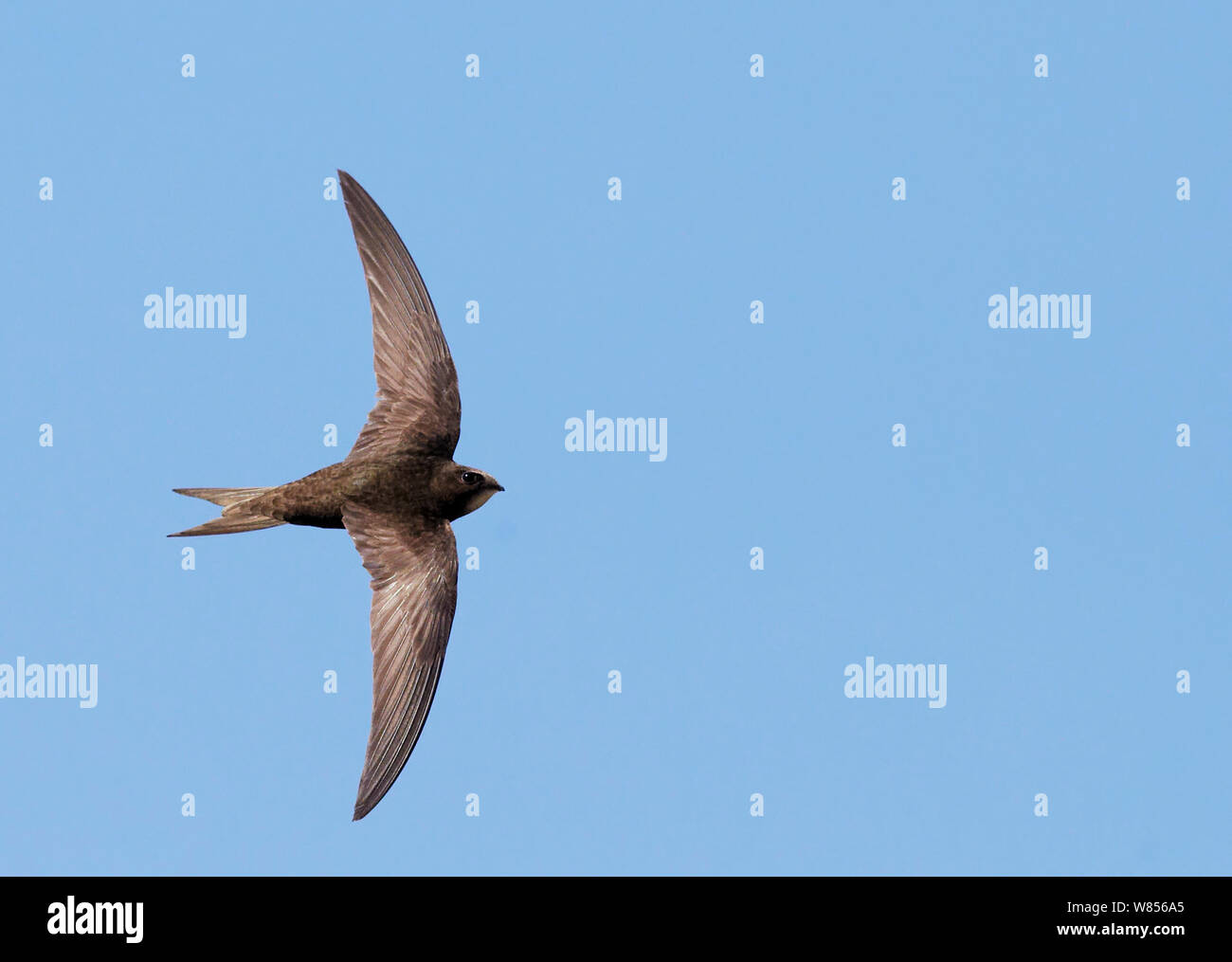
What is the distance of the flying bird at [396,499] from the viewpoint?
927 centimetres

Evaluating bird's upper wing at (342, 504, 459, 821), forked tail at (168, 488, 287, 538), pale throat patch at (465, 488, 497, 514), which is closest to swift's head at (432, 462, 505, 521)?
pale throat patch at (465, 488, 497, 514)

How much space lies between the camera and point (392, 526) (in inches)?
383

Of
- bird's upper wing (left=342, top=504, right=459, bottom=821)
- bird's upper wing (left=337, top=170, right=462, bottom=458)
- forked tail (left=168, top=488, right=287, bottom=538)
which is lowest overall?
bird's upper wing (left=342, top=504, right=459, bottom=821)

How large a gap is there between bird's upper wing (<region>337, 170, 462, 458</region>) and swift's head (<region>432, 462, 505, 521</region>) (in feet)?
0.87

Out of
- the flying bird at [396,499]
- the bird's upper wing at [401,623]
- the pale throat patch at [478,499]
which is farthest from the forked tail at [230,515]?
the pale throat patch at [478,499]

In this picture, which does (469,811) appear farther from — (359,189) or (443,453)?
(359,189)

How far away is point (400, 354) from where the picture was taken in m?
10.2


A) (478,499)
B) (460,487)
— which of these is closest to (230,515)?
(460,487)

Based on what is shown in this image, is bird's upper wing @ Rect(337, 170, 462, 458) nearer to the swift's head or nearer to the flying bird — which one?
the flying bird

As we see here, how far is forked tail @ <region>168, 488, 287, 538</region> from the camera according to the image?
31.6ft

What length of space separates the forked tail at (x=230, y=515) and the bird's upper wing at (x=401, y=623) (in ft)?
2.13

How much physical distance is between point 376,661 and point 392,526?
103 cm
